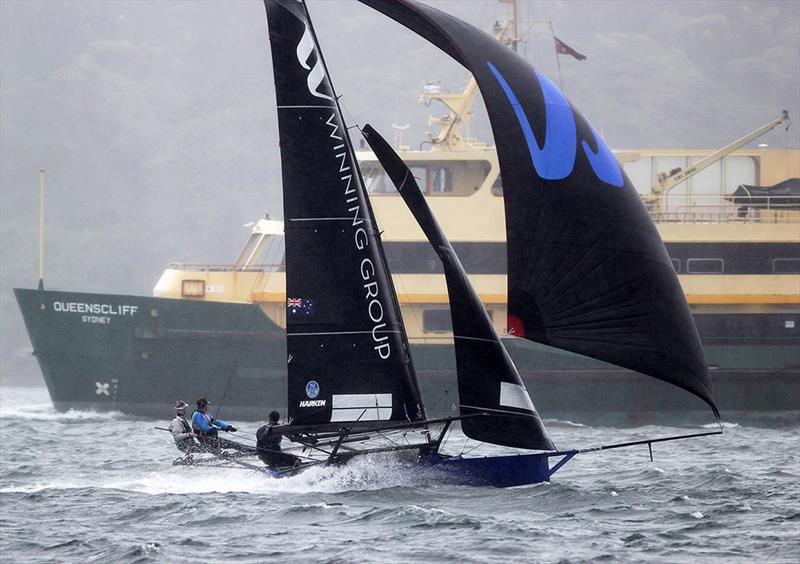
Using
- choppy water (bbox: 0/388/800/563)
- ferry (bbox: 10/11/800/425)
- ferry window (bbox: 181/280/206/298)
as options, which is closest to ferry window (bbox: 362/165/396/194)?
ferry (bbox: 10/11/800/425)

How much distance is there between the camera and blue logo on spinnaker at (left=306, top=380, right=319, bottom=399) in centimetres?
1534

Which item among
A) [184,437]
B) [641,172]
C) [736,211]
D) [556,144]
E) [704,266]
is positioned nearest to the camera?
[556,144]

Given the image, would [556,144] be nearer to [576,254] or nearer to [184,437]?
[576,254]

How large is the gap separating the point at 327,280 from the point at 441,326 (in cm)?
1119

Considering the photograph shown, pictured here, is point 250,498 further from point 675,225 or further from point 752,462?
point 675,225

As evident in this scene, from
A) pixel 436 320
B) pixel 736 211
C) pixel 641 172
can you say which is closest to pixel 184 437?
pixel 436 320

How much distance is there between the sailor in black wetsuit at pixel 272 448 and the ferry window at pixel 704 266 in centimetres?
1285

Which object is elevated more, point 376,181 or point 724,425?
point 376,181

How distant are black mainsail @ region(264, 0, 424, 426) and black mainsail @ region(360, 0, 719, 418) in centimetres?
226

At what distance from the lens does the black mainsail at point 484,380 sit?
1470cm

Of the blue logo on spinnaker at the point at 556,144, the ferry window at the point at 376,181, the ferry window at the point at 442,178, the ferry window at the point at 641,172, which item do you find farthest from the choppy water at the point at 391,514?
the ferry window at the point at 641,172

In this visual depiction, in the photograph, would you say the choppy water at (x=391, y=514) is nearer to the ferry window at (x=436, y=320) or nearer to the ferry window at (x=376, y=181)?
the ferry window at (x=436, y=320)

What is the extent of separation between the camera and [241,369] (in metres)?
26.0

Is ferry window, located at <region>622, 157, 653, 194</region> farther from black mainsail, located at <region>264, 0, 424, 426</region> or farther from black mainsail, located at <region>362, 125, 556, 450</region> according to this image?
black mainsail, located at <region>362, 125, 556, 450</region>
